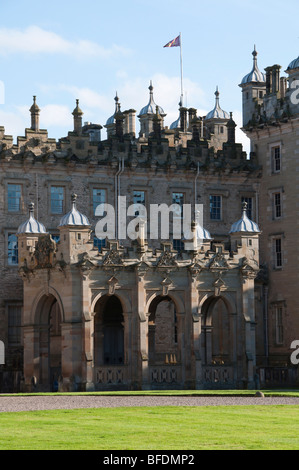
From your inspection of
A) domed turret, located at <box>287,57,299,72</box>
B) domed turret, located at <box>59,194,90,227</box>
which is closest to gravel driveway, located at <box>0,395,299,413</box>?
domed turret, located at <box>59,194,90,227</box>

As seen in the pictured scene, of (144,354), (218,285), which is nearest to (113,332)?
(144,354)

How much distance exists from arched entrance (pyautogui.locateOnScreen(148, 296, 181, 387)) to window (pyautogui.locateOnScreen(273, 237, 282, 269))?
22.4ft

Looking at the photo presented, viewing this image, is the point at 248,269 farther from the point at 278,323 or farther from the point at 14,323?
the point at 14,323

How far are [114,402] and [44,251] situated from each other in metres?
16.8

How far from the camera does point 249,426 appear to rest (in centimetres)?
3256

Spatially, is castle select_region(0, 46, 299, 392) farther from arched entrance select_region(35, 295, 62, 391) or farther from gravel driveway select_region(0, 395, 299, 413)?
gravel driveway select_region(0, 395, 299, 413)

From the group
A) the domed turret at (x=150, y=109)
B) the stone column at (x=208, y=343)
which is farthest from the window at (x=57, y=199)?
the domed turret at (x=150, y=109)

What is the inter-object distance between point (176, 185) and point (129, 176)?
317 cm

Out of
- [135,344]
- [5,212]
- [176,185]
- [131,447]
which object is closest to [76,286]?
[135,344]

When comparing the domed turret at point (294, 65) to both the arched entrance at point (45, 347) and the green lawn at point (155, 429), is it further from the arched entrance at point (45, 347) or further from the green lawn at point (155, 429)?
the green lawn at point (155, 429)

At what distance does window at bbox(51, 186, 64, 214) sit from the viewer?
68062mm

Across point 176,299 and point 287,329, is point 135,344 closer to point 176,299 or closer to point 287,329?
→ point 176,299

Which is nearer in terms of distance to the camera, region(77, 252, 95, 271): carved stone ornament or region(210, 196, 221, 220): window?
region(77, 252, 95, 271): carved stone ornament

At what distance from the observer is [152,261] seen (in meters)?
59.9
